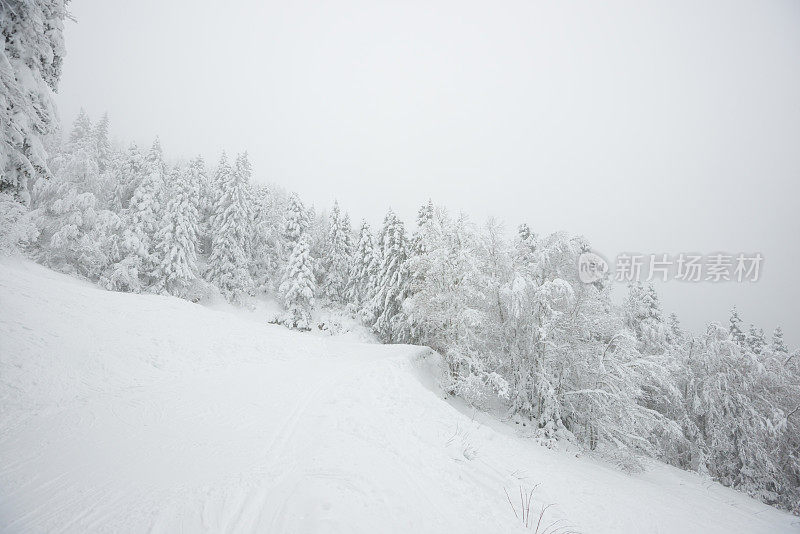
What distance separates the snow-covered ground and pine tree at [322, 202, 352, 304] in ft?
84.7

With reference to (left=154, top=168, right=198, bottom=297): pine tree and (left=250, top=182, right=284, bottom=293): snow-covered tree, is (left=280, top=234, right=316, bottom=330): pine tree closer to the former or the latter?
(left=250, top=182, right=284, bottom=293): snow-covered tree

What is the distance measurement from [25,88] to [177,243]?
24.7m

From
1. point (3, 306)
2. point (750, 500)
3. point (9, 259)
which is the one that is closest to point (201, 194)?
point (9, 259)

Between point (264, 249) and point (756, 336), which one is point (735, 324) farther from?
point (264, 249)

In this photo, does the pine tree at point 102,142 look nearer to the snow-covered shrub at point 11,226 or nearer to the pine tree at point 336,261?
the snow-covered shrub at point 11,226

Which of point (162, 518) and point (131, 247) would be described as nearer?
point (162, 518)

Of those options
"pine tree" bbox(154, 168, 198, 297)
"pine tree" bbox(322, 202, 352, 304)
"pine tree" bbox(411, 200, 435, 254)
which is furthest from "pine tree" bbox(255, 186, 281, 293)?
"pine tree" bbox(411, 200, 435, 254)

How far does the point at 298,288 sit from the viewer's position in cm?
3353

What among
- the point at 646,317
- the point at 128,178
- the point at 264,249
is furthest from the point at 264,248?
the point at 646,317

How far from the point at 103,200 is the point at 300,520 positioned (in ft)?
121

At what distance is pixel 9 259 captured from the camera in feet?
68.6

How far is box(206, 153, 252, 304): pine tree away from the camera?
33688 millimetres

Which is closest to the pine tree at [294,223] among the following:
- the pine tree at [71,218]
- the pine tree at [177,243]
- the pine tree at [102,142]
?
the pine tree at [177,243]

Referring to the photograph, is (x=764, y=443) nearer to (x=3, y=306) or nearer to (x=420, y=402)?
(x=420, y=402)
